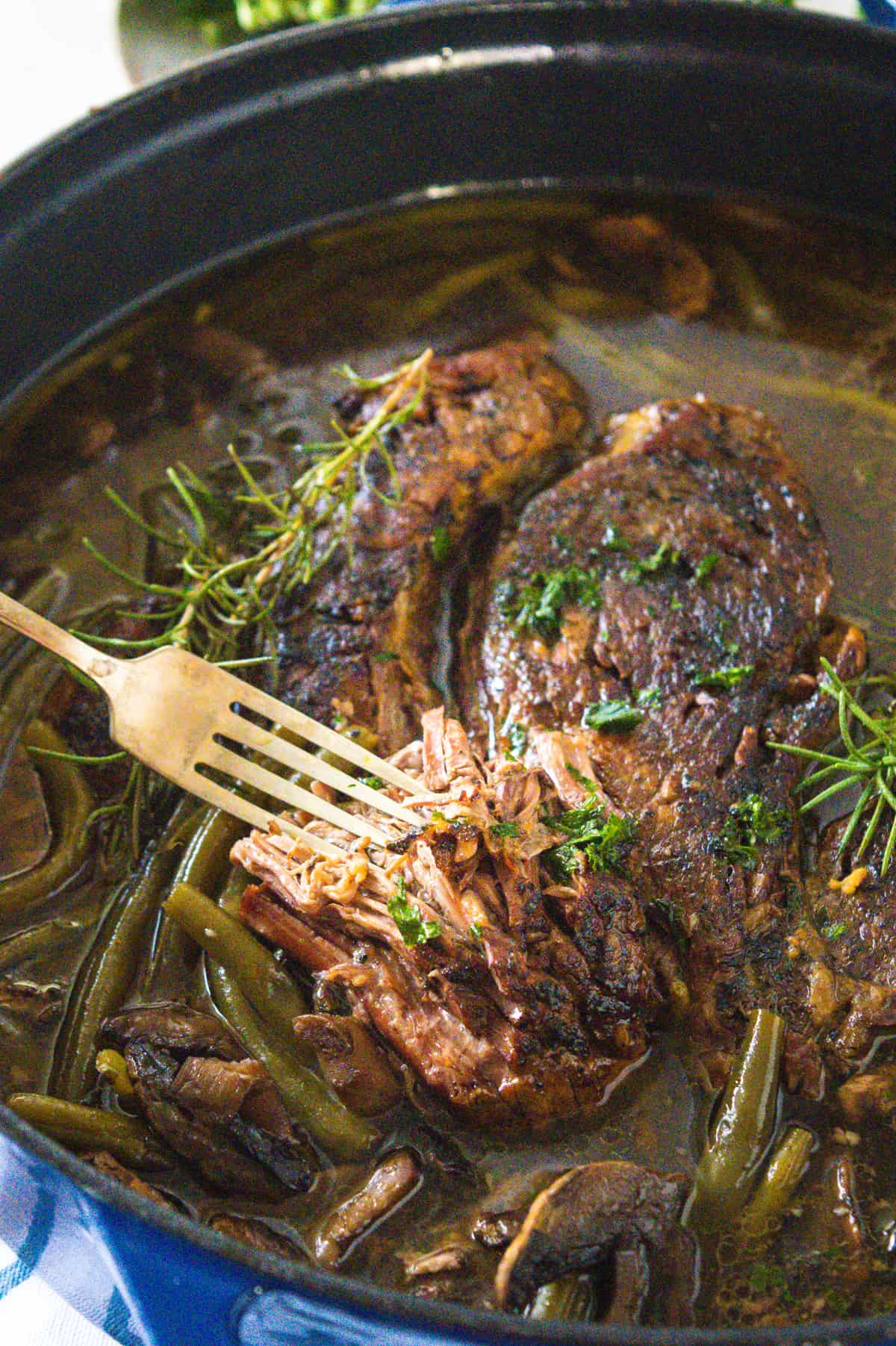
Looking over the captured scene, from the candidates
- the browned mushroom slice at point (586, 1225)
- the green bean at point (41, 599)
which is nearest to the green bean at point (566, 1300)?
the browned mushroom slice at point (586, 1225)

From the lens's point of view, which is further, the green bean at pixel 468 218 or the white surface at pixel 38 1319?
the green bean at pixel 468 218

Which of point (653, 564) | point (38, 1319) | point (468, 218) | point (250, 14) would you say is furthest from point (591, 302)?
point (38, 1319)

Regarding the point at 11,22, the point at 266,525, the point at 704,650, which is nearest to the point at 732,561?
the point at 704,650

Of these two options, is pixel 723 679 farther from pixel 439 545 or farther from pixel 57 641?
pixel 57 641

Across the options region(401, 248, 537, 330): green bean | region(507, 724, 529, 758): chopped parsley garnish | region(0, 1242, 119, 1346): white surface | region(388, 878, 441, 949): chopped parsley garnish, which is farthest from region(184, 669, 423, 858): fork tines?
region(401, 248, 537, 330): green bean

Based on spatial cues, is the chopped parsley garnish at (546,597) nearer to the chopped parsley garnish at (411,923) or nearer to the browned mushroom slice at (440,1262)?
the chopped parsley garnish at (411,923)

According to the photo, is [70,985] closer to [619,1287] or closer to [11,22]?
[619,1287]

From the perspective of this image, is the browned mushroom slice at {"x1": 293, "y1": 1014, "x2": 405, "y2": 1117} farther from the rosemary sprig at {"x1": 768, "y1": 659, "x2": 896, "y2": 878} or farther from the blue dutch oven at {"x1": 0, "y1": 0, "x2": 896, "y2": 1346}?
the blue dutch oven at {"x1": 0, "y1": 0, "x2": 896, "y2": 1346}
